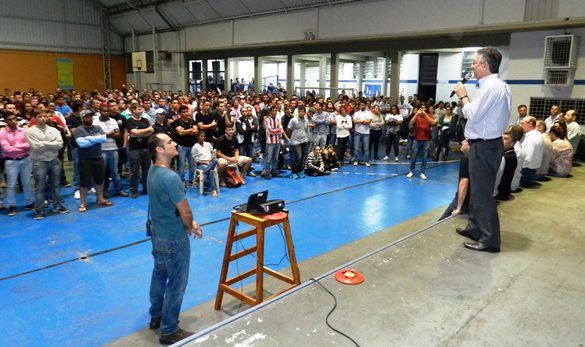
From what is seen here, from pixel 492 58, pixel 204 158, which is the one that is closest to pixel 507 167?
pixel 492 58

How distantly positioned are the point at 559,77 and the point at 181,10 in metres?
15.3

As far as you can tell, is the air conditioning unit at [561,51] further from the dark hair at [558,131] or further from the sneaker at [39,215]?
the sneaker at [39,215]

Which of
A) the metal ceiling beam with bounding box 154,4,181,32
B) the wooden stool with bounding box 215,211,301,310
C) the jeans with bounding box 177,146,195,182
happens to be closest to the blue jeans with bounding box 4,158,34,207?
the jeans with bounding box 177,146,195,182

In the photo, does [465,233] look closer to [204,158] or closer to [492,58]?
[492,58]

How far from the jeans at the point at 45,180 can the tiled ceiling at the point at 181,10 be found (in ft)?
35.5

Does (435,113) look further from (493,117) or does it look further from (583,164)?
(493,117)

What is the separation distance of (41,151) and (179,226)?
14.6 feet

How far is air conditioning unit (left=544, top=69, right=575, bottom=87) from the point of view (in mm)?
9875

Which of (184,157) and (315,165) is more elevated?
(184,157)

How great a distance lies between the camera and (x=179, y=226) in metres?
3.11

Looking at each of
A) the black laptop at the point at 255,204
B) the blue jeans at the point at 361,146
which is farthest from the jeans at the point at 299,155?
the black laptop at the point at 255,204

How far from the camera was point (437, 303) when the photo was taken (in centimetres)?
278

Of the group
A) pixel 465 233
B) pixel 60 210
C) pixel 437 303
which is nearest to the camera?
pixel 437 303

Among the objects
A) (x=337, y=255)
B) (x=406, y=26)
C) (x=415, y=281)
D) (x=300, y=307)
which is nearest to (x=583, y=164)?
(x=406, y=26)
